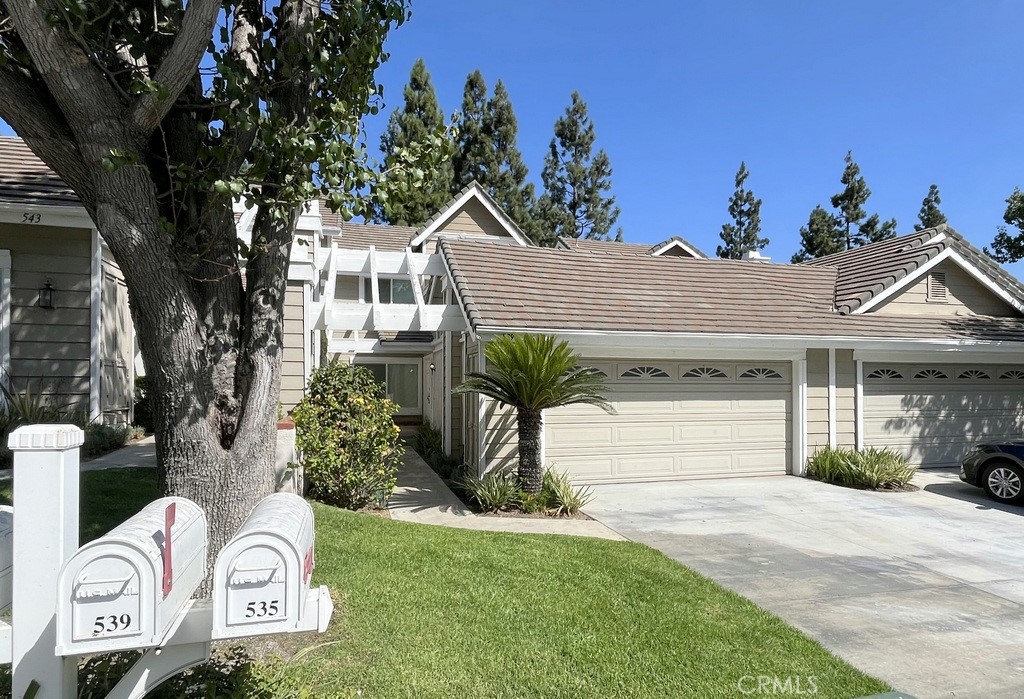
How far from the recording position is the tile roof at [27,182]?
33.7 feet

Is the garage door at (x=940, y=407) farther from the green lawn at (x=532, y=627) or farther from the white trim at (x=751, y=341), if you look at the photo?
the green lawn at (x=532, y=627)

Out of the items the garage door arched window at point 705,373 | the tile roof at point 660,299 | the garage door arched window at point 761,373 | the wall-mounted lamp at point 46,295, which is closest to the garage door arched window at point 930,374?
the tile roof at point 660,299

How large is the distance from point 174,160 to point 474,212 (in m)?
17.6

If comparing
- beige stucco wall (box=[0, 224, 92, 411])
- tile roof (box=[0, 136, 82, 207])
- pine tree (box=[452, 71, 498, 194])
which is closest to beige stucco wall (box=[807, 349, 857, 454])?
beige stucco wall (box=[0, 224, 92, 411])

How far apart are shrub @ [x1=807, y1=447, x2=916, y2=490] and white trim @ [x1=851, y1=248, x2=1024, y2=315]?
3214mm

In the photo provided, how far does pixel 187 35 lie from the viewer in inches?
155

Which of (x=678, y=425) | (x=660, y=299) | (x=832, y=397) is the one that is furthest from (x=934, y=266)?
(x=678, y=425)

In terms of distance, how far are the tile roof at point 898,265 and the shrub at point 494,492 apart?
8.57 meters

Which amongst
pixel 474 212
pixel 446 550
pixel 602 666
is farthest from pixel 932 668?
pixel 474 212

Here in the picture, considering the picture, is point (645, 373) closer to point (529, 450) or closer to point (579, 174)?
point (529, 450)

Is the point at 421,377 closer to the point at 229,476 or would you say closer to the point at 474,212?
the point at 474,212

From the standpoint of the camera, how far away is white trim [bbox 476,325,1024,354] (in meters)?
11.1

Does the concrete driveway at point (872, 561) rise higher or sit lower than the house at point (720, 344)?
lower

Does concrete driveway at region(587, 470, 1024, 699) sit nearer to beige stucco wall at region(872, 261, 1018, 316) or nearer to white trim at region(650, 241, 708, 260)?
beige stucco wall at region(872, 261, 1018, 316)
